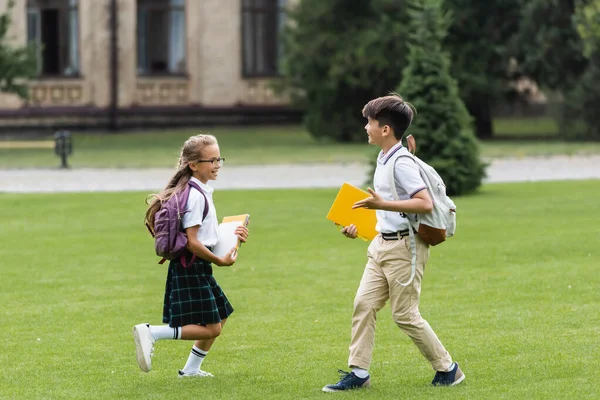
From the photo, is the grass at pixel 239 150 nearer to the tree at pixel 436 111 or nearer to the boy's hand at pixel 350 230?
the tree at pixel 436 111

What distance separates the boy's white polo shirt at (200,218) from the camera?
7332mm

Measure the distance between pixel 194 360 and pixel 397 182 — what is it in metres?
1.72

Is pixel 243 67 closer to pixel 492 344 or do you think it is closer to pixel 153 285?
pixel 153 285

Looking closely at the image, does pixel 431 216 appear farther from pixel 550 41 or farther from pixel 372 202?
pixel 550 41

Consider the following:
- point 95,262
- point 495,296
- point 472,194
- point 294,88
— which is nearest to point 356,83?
point 294,88

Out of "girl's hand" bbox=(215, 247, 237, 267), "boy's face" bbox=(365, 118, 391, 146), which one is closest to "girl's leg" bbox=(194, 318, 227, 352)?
"girl's hand" bbox=(215, 247, 237, 267)

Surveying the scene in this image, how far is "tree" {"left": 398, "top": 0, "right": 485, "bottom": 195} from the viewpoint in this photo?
20.3m

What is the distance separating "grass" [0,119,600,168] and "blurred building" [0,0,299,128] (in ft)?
6.12

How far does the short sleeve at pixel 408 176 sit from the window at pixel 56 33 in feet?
133

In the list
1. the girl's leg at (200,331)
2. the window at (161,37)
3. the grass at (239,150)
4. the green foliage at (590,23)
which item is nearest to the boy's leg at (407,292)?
the girl's leg at (200,331)

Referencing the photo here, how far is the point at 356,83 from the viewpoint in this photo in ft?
122

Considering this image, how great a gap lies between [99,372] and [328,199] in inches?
477

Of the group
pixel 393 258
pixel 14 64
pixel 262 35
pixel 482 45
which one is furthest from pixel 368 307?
pixel 262 35

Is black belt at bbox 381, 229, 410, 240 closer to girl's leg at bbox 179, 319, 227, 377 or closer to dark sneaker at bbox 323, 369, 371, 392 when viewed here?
dark sneaker at bbox 323, 369, 371, 392
